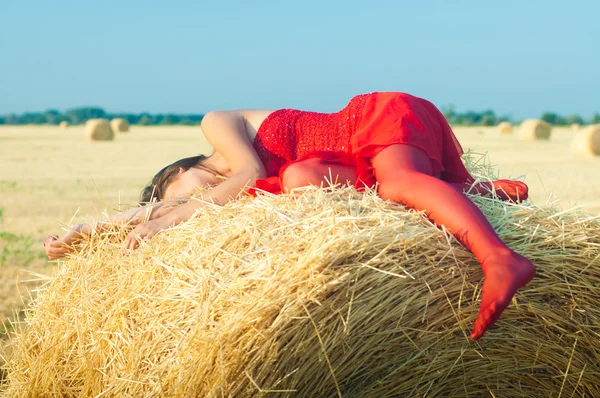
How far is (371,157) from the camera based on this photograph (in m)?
3.26

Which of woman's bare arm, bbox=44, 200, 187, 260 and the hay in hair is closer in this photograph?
the hay in hair

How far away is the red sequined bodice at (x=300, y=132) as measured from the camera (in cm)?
347

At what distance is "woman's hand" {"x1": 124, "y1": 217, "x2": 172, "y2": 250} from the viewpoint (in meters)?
3.21

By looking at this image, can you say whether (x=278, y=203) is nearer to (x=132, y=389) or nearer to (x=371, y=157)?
(x=371, y=157)

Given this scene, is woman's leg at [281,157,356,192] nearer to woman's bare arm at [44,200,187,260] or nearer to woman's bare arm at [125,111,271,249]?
woman's bare arm at [125,111,271,249]

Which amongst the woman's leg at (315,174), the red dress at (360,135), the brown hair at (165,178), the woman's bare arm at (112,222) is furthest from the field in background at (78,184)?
the woman's leg at (315,174)

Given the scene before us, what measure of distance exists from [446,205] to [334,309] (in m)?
0.63

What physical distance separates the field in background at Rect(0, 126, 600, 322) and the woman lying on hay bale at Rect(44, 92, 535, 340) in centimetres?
34

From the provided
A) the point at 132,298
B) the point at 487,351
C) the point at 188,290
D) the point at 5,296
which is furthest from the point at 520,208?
the point at 5,296

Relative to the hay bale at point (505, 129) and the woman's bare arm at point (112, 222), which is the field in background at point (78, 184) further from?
the hay bale at point (505, 129)

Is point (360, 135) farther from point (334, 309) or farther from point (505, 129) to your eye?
point (505, 129)

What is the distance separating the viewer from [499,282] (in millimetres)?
2516

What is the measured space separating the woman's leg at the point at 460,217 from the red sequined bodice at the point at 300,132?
332mm

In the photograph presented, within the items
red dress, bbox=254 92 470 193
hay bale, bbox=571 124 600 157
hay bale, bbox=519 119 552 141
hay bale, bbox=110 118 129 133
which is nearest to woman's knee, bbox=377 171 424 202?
red dress, bbox=254 92 470 193
